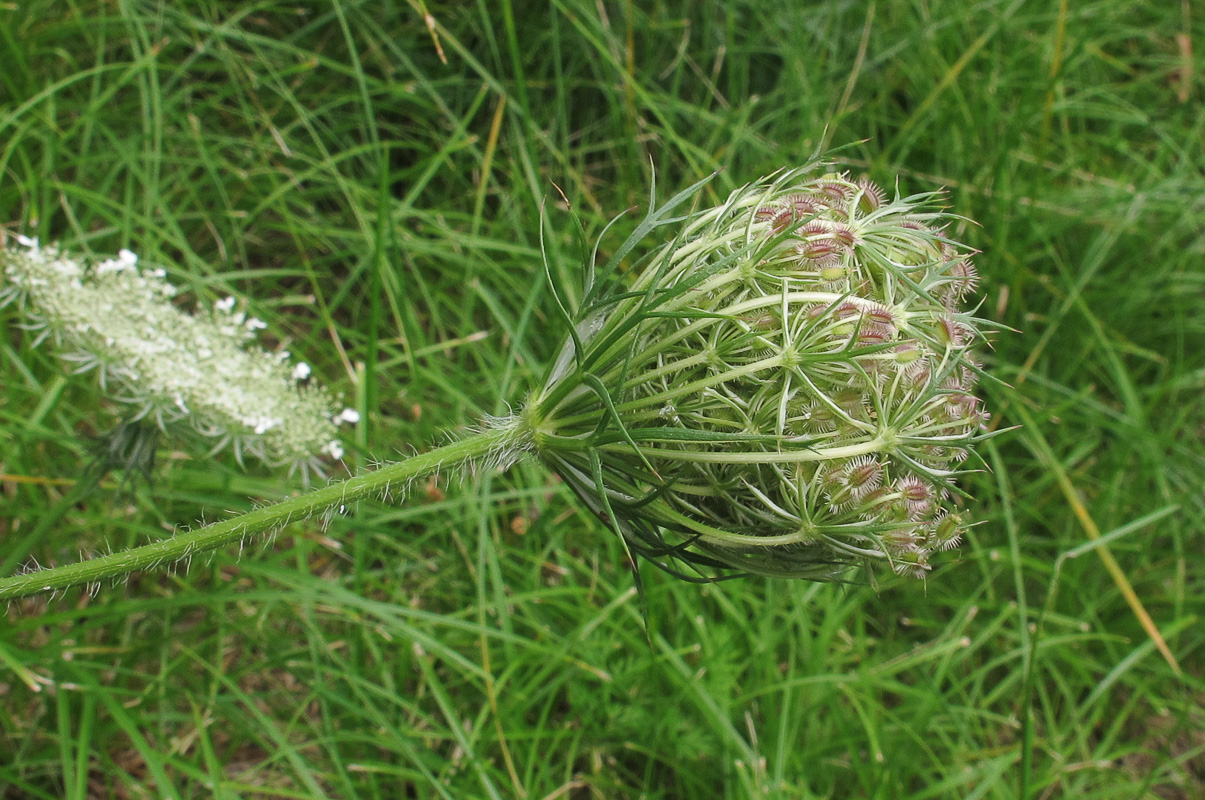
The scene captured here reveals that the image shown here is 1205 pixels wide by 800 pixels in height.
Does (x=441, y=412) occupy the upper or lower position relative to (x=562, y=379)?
lower

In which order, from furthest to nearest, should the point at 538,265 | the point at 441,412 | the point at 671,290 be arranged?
the point at 538,265, the point at 441,412, the point at 671,290

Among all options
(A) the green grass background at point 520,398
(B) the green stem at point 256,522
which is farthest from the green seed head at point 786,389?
(A) the green grass background at point 520,398

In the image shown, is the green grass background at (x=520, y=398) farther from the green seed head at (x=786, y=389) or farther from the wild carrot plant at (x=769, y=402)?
the green seed head at (x=786, y=389)

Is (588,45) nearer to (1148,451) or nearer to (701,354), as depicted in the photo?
(701,354)

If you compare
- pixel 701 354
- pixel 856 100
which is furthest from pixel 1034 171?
pixel 701 354

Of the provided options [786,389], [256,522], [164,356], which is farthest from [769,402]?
[164,356]

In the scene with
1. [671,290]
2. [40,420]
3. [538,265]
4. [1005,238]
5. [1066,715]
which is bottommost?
[1066,715]
